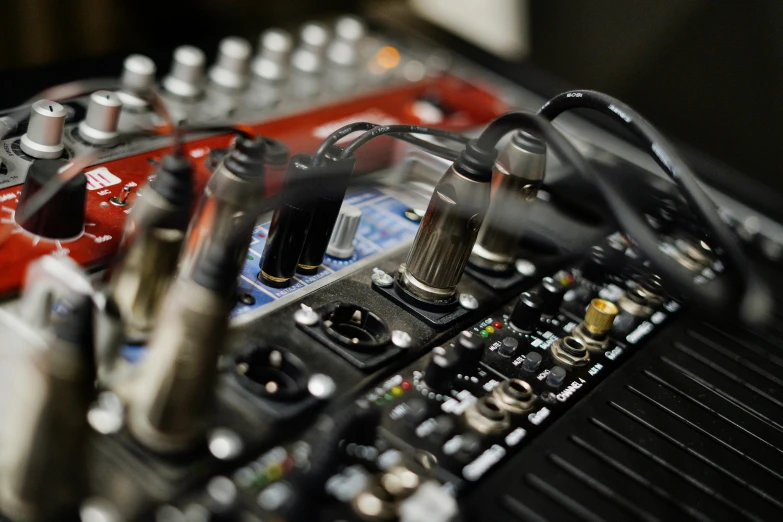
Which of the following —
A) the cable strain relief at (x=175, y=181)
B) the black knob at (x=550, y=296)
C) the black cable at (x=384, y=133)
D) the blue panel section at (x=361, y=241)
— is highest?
the cable strain relief at (x=175, y=181)

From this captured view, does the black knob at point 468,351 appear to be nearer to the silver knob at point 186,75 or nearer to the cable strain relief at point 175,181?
the cable strain relief at point 175,181

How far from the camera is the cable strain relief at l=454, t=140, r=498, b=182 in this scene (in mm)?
807

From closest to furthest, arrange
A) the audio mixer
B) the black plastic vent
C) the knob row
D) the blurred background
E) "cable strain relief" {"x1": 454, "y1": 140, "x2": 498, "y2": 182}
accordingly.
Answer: the audio mixer → the black plastic vent → "cable strain relief" {"x1": 454, "y1": 140, "x2": 498, "y2": 182} → the knob row → the blurred background

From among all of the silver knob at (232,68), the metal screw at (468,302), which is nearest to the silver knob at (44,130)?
the silver knob at (232,68)

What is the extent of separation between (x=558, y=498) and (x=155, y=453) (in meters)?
0.34

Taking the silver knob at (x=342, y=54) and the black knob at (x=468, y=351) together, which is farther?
the silver knob at (x=342, y=54)

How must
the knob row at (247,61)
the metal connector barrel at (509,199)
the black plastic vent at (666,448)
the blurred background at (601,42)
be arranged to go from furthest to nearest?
the blurred background at (601,42) → the knob row at (247,61) → the metal connector barrel at (509,199) → the black plastic vent at (666,448)

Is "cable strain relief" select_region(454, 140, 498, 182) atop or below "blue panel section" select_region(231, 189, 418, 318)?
atop

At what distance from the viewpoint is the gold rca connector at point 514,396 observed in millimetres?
764

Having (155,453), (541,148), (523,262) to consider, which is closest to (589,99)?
(541,148)

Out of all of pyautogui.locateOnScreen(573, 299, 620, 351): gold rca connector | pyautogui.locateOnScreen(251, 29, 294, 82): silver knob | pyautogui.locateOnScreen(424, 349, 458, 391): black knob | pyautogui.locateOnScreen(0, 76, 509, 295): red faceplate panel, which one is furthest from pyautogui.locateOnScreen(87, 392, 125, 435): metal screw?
pyautogui.locateOnScreen(251, 29, 294, 82): silver knob

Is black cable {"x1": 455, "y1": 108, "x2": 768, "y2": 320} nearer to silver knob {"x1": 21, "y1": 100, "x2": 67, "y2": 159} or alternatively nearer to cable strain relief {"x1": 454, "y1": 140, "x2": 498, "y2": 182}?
cable strain relief {"x1": 454, "y1": 140, "x2": 498, "y2": 182}

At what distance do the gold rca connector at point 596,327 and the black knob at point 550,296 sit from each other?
0.11ft

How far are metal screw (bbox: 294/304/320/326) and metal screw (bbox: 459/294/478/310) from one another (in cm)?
18
